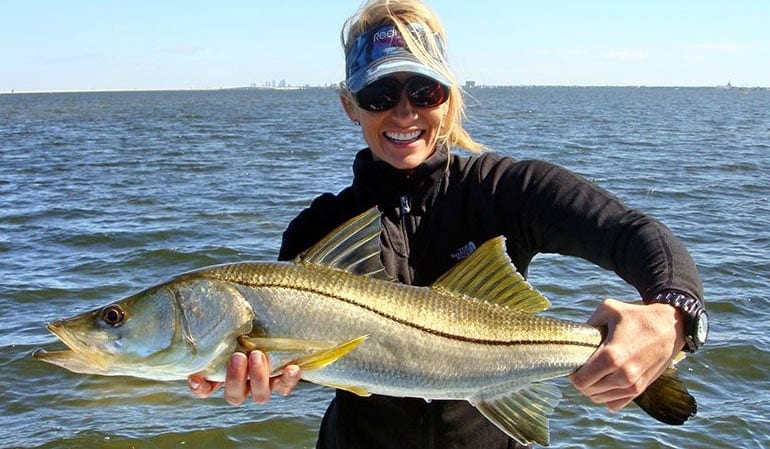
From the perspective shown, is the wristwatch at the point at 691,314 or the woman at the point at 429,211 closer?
the wristwatch at the point at 691,314

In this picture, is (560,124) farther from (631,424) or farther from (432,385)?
(432,385)

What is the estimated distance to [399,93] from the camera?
365cm

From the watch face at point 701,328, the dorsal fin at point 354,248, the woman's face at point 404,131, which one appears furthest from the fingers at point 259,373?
the watch face at point 701,328

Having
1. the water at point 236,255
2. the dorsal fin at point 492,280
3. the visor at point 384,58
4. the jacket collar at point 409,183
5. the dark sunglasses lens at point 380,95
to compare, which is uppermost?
the visor at point 384,58

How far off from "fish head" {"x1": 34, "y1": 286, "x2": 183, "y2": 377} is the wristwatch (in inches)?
75.6

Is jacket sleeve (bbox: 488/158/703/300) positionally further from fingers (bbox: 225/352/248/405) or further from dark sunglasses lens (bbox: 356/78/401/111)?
fingers (bbox: 225/352/248/405)

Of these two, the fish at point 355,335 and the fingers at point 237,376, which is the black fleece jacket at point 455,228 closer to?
the fish at point 355,335

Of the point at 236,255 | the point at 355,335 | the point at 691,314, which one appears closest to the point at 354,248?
the point at 355,335

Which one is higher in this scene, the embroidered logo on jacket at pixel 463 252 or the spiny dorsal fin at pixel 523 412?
the embroidered logo on jacket at pixel 463 252

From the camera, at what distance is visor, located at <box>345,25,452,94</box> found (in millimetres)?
3537

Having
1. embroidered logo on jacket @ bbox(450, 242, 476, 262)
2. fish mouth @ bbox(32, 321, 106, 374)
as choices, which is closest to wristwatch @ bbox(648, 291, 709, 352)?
embroidered logo on jacket @ bbox(450, 242, 476, 262)

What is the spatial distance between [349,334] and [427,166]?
1.08m

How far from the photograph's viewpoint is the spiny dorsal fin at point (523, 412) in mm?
3133

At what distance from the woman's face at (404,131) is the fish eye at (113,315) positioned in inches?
57.9
